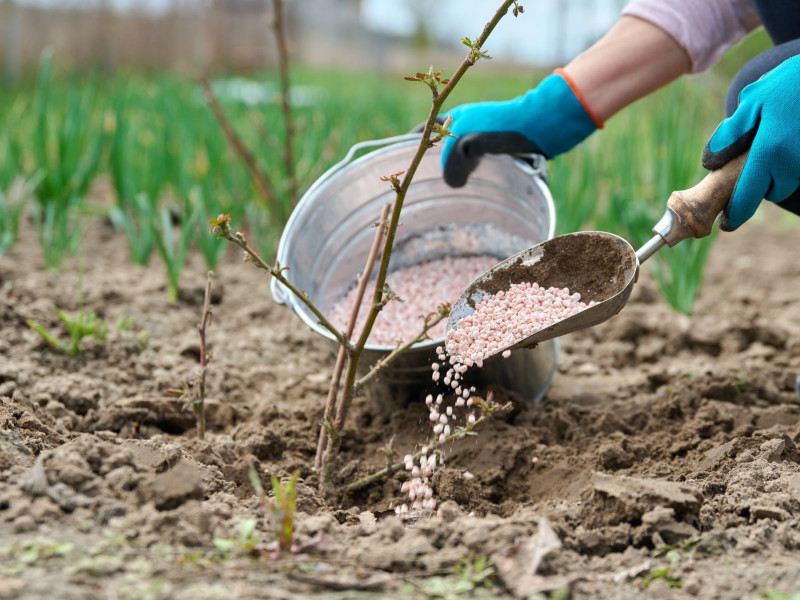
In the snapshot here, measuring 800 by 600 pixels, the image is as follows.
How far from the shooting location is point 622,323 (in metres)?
2.48

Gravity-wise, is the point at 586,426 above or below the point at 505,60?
below

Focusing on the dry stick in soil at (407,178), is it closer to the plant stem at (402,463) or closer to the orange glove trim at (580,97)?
the plant stem at (402,463)

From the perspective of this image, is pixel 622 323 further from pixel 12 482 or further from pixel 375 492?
pixel 12 482

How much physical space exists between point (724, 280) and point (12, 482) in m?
2.61

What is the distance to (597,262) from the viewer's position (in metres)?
1.59

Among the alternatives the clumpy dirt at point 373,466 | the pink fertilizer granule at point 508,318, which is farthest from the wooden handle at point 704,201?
the clumpy dirt at point 373,466

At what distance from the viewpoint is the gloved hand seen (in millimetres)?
1842

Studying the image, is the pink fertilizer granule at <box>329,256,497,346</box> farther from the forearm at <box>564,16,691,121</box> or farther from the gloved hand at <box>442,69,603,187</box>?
the forearm at <box>564,16,691,121</box>

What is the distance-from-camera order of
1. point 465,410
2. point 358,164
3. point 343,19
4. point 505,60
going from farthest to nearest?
point 505,60 → point 343,19 → point 358,164 → point 465,410

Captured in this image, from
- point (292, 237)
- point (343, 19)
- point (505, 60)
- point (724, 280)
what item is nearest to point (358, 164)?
point (292, 237)

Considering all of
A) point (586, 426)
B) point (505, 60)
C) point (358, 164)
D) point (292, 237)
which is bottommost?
point (586, 426)

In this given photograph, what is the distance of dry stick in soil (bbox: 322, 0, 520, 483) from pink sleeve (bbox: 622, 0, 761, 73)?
0.76 m

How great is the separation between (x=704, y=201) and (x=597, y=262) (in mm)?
227

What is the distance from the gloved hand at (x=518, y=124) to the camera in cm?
184
